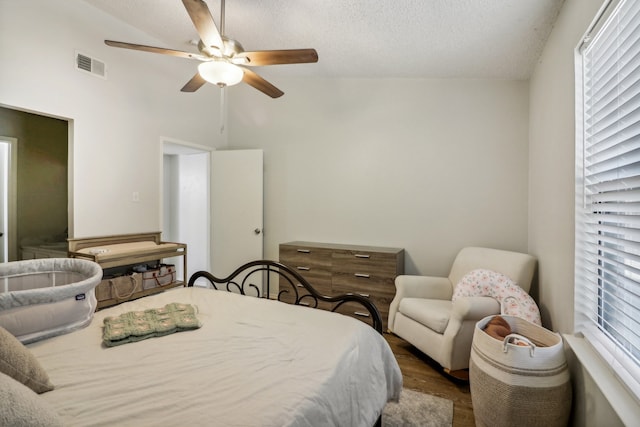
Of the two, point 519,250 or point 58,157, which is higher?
point 58,157

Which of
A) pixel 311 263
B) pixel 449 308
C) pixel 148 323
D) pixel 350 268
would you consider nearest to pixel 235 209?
pixel 311 263

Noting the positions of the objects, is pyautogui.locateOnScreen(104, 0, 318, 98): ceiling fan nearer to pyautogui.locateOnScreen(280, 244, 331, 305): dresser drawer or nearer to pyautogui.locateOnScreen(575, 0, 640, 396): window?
pyautogui.locateOnScreen(575, 0, 640, 396): window

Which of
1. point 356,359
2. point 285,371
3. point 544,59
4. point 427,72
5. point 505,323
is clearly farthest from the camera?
point 427,72

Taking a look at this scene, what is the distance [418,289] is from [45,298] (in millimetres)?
2569

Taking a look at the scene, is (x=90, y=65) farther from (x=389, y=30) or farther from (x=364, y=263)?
(x=364, y=263)

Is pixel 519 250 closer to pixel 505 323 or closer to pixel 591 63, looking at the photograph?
pixel 505 323

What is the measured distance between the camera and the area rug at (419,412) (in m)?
1.80

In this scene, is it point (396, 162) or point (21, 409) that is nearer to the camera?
point (21, 409)

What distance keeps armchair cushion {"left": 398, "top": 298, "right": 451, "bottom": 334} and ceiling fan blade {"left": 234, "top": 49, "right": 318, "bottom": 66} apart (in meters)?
1.99

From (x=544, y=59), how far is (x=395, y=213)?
1816mm

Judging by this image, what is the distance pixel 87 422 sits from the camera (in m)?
0.88

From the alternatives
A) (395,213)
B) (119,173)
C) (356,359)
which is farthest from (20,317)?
(395,213)

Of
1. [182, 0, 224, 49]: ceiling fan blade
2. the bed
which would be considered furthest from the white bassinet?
[182, 0, 224, 49]: ceiling fan blade

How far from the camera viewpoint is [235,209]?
4.02 meters
